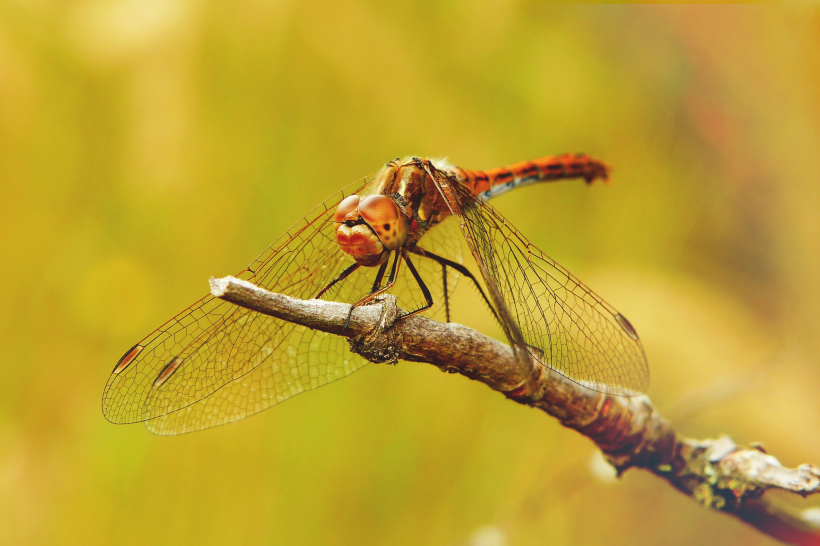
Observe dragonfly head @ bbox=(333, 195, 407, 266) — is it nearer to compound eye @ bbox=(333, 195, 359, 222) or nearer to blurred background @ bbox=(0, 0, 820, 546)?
compound eye @ bbox=(333, 195, 359, 222)

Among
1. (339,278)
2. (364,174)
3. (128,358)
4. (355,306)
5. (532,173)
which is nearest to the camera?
(355,306)

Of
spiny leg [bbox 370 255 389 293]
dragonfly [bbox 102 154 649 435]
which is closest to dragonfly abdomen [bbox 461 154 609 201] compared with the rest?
dragonfly [bbox 102 154 649 435]

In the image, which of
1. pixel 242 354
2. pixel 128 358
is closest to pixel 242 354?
pixel 242 354

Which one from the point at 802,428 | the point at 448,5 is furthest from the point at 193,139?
the point at 802,428

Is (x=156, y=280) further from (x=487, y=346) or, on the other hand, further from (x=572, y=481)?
(x=572, y=481)

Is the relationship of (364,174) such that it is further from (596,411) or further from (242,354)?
(596,411)

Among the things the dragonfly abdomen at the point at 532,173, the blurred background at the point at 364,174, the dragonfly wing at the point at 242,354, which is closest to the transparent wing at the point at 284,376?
the dragonfly wing at the point at 242,354
